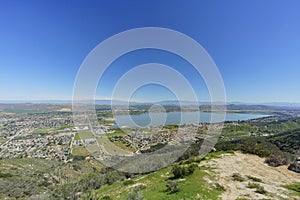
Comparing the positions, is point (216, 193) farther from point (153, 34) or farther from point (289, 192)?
point (153, 34)

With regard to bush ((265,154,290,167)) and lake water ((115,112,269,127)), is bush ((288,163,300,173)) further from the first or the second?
lake water ((115,112,269,127))

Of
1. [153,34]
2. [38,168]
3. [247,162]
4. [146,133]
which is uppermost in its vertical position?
[153,34]

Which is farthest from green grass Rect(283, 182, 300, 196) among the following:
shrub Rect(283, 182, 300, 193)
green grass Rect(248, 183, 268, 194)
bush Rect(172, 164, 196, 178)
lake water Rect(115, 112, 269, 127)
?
lake water Rect(115, 112, 269, 127)

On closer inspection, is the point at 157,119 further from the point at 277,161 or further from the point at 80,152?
the point at 277,161

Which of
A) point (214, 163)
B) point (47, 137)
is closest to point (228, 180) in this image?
point (214, 163)

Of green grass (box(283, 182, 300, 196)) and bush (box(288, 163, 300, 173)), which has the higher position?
green grass (box(283, 182, 300, 196))

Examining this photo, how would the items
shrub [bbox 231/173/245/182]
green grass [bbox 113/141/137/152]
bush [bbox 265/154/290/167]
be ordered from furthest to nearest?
1. green grass [bbox 113/141/137/152]
2. bush [bbox 265/154/290/167]
3. shrub [bbox 231/173/245/182]

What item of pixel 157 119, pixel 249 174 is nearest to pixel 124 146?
pixel 157 119

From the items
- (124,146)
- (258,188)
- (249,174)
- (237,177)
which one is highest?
(258,188)
